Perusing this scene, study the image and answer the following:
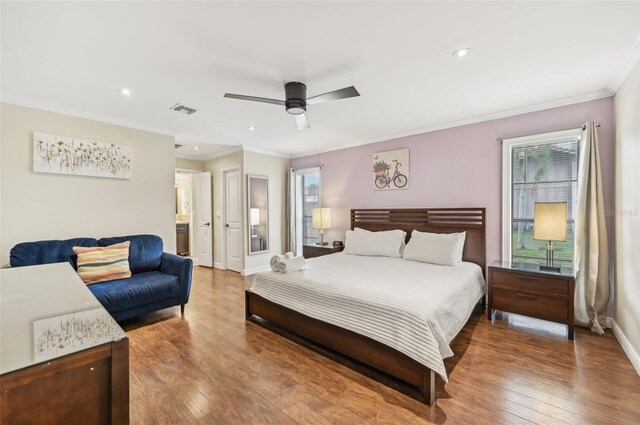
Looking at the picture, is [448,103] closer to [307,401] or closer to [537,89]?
[537,89]

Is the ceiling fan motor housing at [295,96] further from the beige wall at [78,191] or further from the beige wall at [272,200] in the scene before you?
the beige wall at [272,200]

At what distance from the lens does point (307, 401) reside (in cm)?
188

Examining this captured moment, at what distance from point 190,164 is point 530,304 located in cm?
646

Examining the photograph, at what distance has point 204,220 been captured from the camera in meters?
6.27

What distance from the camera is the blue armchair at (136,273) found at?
2.85 meters

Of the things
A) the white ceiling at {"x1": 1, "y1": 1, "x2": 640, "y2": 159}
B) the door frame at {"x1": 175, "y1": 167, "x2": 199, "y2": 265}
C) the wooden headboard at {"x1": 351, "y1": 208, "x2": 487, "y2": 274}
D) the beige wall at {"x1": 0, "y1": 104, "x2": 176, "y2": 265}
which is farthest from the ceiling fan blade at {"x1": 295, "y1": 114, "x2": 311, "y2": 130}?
the door frame at {"x1": 175, "y1": 167, "x2": 199, "y2": 265}

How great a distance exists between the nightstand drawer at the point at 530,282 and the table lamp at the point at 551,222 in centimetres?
20

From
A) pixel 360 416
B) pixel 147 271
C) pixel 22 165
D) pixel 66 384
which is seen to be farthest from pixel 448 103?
Answer: pixel 22 165

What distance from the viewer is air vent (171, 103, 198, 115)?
329 cm

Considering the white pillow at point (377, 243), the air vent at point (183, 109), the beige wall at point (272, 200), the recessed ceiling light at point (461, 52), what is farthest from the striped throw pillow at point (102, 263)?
the recessed ceiling light at point (461, 52)

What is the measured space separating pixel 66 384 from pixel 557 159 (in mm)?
4488

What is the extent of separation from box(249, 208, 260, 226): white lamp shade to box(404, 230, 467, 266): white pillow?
3082 millimetres

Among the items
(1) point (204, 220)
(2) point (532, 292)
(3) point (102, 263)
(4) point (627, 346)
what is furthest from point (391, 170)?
(1) point (204, 220)

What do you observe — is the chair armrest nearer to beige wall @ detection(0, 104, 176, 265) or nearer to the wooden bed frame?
the wooden bed frame
